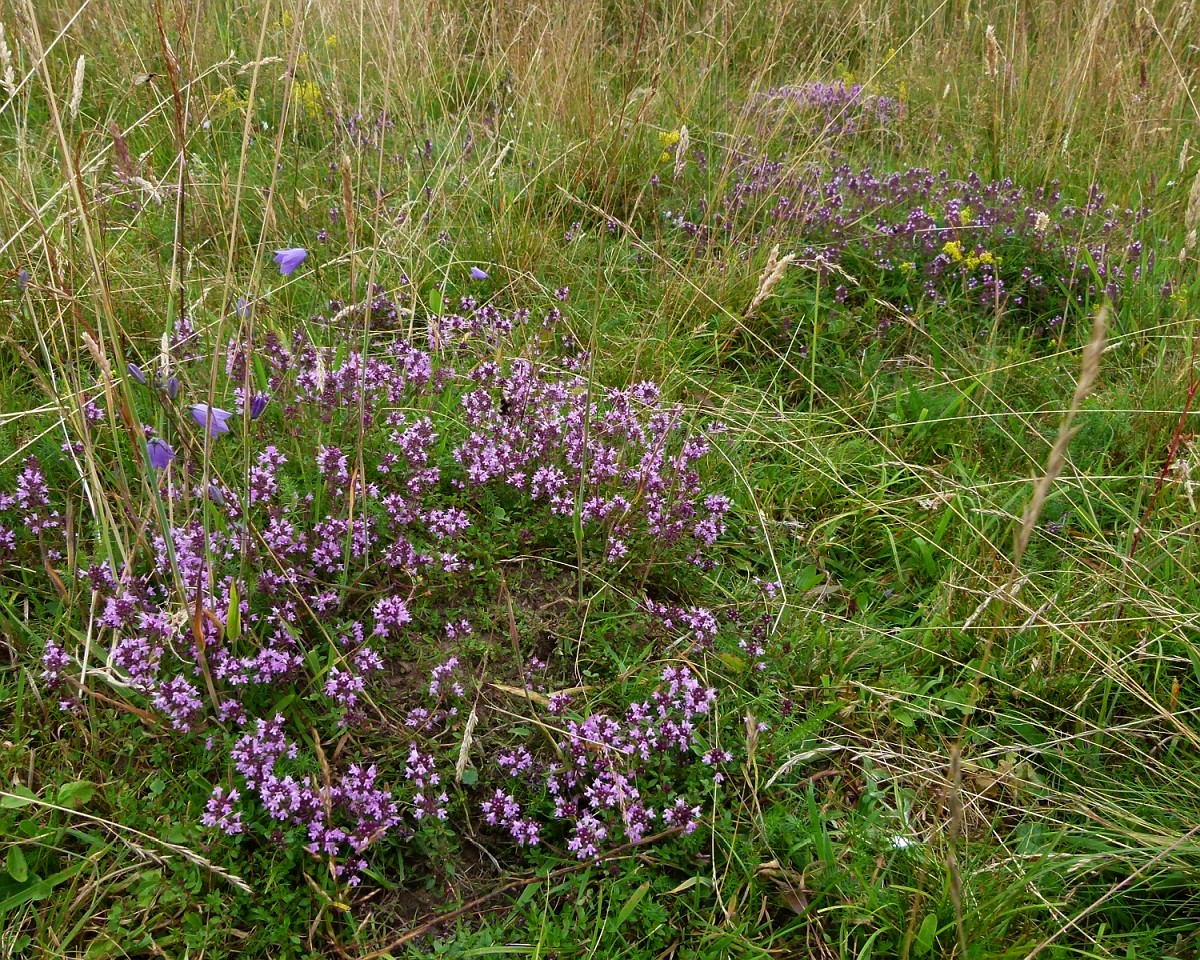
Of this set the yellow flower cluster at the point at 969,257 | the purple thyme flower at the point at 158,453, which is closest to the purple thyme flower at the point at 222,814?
the purple thyme flower at the point at 158,453

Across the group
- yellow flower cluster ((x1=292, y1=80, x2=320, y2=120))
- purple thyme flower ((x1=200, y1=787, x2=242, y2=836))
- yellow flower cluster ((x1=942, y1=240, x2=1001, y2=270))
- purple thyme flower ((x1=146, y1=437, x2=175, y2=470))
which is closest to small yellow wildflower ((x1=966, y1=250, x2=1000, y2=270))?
yellow flower cluster ((x1=942, y1=240, x2=1001, y2=270))

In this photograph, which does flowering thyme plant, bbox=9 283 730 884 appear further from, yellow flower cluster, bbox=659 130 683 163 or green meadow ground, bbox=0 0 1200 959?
yellow flower cluster, bbox=659 130 683 163

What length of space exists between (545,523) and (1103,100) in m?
4.21

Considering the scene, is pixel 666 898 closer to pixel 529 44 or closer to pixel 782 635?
pixel 782 635

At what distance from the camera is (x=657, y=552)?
2.66 metres

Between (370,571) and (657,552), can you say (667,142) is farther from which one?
(370,571)

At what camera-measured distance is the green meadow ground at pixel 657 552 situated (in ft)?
6.32

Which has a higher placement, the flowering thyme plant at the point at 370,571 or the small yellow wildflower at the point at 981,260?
the small yellow wildflower at the point at 981,260

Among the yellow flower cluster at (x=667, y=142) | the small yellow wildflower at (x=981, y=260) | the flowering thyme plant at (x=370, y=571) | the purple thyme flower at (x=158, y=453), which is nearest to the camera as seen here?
the flowering thyme plant at (x=370, y=571)

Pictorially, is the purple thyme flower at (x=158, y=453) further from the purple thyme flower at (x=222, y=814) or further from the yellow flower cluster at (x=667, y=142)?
the yellow flower cluster at (x=667, y=142)

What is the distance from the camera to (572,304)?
3.77m

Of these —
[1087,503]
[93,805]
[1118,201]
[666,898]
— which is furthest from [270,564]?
[1118,201]

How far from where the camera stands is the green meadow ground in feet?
6.32

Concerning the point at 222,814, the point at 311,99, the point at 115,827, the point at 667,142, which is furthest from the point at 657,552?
the point at 311,99
